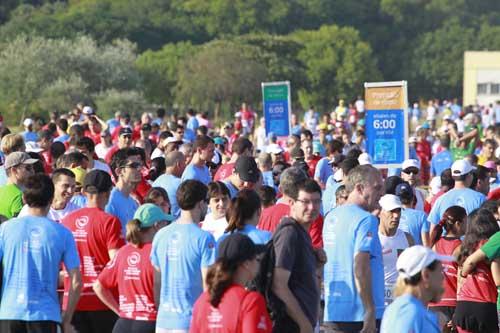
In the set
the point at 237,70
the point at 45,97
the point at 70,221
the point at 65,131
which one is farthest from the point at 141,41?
the point at 70,221

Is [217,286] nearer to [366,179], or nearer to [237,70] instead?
[366,179]

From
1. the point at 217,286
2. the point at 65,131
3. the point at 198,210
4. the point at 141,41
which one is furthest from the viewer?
the point at 141,41

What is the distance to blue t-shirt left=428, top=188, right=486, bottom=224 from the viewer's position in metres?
12.1

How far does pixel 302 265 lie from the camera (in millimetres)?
7840

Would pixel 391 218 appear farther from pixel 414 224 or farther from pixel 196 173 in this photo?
pixel 196 173

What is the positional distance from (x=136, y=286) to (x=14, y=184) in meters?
2.60

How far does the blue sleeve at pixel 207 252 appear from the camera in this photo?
8125 millimetres

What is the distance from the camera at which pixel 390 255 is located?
33.2 feet

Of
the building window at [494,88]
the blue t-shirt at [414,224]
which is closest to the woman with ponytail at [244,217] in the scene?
the blue t-shirt at [414,224]

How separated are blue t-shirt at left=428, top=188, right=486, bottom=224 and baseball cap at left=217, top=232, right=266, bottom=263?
5.61 meters

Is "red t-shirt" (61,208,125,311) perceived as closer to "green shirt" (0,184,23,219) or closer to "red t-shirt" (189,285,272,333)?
"green shirt" (0,184,23,219)

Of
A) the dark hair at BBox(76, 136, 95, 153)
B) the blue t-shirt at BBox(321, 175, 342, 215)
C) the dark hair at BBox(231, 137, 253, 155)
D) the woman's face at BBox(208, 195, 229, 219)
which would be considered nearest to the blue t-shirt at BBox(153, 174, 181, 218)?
the dark hair at BBox(76, 136, 95, 153)

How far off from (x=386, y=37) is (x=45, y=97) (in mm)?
62599

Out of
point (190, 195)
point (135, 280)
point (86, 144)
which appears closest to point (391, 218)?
point (190, 195)
